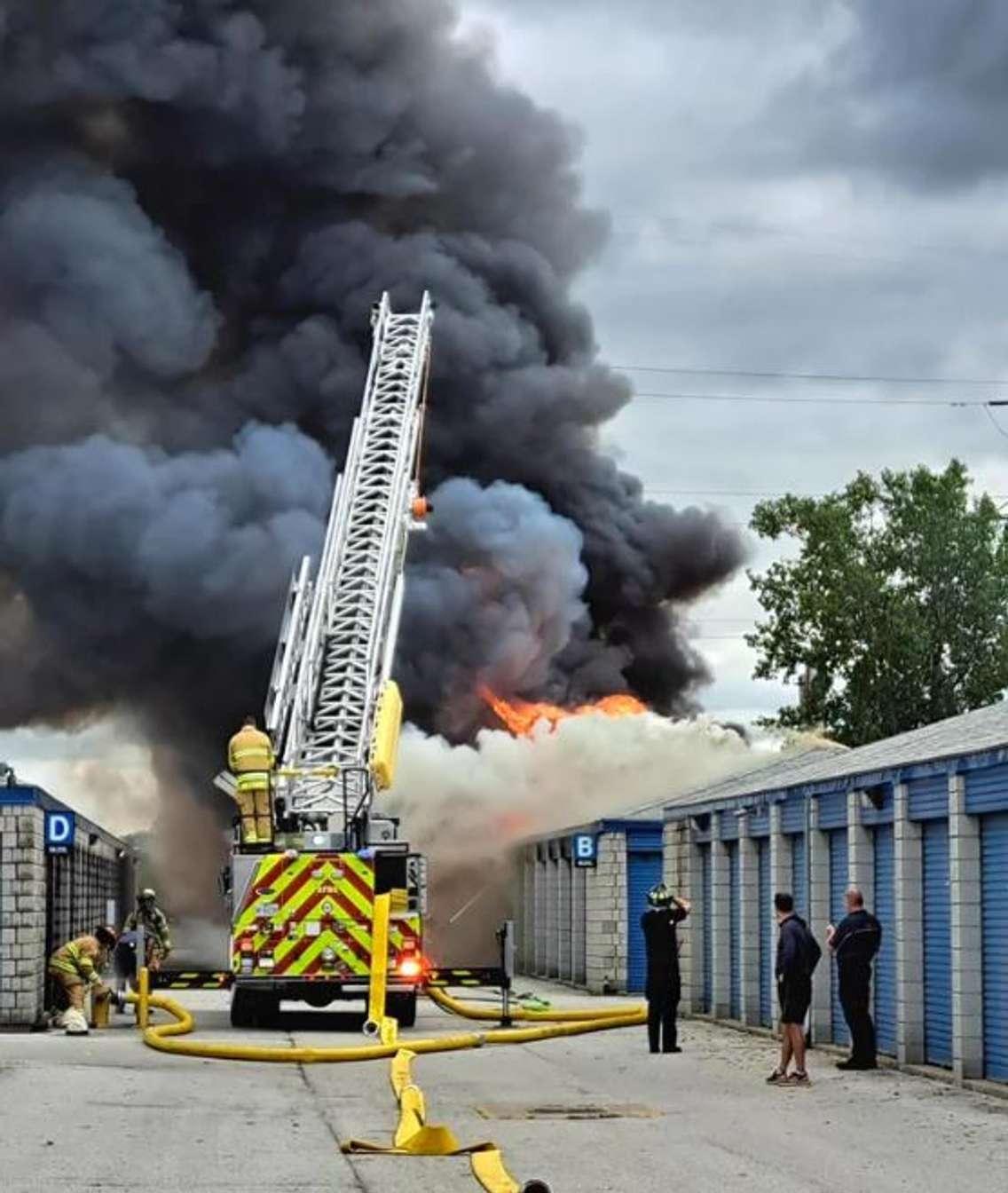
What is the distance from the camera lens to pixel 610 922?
147 ft

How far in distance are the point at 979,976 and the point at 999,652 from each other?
4900 centimetres

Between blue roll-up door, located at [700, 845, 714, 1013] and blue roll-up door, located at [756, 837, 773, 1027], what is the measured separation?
3059 mm

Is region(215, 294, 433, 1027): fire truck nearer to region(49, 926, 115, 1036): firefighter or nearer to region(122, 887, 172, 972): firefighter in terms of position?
region(49, 926, 115, 1036): firefighter

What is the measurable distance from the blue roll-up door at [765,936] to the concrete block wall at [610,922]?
11.6 meters

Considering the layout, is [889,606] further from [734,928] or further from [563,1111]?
[563,1111]

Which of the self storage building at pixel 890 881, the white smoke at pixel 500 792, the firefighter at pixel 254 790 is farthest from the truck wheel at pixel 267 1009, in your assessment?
the white smoke at pixel 500 792

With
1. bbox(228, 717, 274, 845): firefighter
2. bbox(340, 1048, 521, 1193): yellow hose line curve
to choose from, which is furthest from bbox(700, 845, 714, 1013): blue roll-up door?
bbox(340, 1048, 521, 1193): yellow hose line curve

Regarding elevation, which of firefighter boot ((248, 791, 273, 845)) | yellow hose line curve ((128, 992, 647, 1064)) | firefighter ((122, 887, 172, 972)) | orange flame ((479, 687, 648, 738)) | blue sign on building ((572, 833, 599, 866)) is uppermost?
orange flame ((479, 687, 648, 738))

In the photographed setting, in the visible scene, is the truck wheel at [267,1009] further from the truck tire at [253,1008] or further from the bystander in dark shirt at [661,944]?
the bystander in dark shirt at [661,944]

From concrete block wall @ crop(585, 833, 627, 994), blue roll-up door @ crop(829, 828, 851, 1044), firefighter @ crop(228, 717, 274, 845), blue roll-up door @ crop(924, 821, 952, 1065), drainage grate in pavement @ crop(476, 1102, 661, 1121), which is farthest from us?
concrete block wall @ crop(585, 833, 627, 994)

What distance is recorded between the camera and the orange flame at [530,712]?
6175 centimetres

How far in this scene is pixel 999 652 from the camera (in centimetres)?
7131

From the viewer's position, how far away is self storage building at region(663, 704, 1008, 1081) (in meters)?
23.1

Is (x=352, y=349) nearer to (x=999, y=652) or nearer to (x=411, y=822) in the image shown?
(x=411, y=822)
